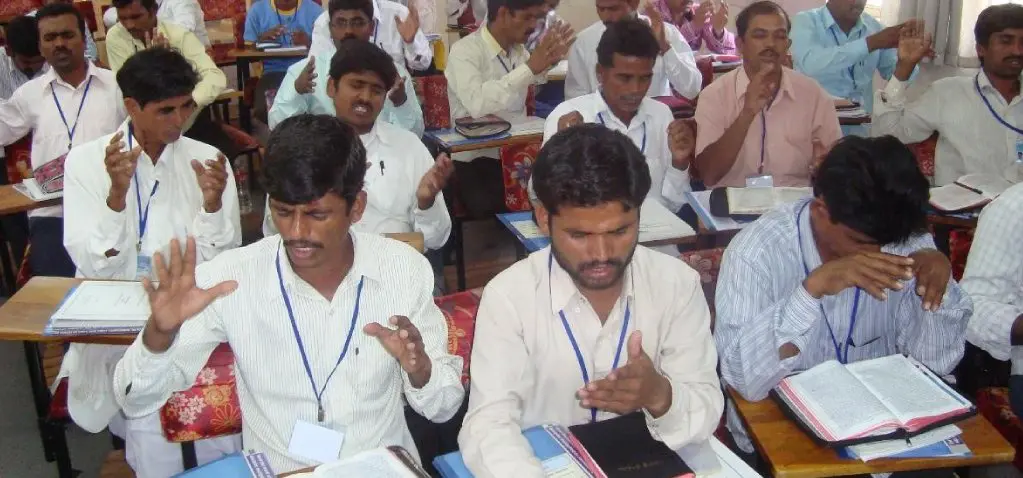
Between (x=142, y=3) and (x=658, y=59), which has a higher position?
(x=142, y=3)

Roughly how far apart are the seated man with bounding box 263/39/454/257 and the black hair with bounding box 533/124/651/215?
136cm

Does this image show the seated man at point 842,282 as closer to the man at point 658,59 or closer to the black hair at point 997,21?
the black hair at point 997,21

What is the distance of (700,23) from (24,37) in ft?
14.7

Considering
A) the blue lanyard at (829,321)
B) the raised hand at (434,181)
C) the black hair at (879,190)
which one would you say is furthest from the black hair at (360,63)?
the black hair at (879,190)

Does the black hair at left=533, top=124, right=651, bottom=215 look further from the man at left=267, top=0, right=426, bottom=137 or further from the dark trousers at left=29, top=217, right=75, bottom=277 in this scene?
the man at left=267, top=0, right=426, bottom=137

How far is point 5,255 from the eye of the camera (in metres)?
4.21

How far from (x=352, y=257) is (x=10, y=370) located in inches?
98.3

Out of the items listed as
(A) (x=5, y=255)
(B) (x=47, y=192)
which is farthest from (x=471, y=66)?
(A) (x=5, y=255)

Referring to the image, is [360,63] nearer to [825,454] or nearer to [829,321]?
[829,321]

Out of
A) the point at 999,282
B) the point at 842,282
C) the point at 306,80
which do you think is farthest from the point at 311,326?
the point at 306,80

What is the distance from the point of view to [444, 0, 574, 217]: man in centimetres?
426

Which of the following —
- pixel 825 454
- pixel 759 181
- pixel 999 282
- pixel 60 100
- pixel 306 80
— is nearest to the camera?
pixel 825 454

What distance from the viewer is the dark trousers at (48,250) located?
3.38 metres

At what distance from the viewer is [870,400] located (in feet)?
6.03
